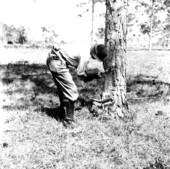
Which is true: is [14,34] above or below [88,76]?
above

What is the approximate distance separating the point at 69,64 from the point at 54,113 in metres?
1.38

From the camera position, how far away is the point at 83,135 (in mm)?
5102

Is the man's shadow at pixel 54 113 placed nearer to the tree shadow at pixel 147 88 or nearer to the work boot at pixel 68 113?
the work boot at pixel 68 113

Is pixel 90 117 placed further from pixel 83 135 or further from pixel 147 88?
pixel 147 88

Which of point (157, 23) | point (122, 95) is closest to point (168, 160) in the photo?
point (122, 95)

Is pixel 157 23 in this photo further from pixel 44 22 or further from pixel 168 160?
pixel 168 160

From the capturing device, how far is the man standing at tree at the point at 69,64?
4.99 metres

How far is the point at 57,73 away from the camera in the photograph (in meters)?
5.32

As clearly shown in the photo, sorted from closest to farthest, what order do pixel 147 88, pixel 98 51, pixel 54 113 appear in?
pixel 98 51
pixel 54 113
pixel 147 88

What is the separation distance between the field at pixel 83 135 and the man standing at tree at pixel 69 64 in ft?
1.52

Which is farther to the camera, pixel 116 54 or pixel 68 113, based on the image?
pixel 116 54

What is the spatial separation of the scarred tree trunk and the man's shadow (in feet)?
3.17

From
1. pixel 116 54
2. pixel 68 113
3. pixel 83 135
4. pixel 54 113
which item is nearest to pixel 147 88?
pixel 116 54

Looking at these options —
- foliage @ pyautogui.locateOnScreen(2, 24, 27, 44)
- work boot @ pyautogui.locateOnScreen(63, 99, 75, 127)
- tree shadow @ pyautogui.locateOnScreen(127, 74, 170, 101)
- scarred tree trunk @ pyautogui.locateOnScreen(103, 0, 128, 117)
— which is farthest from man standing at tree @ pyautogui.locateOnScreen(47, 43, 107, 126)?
foliage @ pyautogui.locateOnScreen(2, 24, 27, 44)
